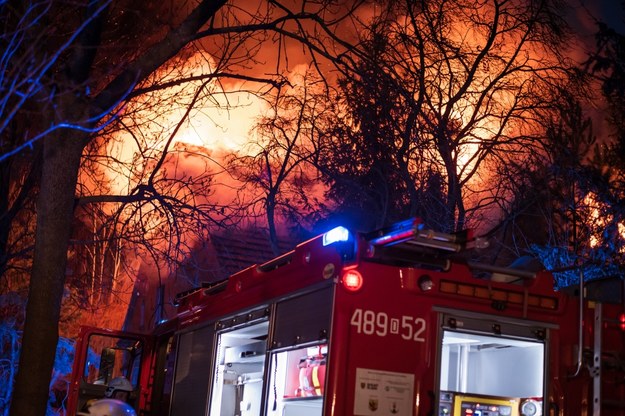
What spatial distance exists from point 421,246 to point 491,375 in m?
1.33

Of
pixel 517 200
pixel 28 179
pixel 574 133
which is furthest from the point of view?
pixel 574 133

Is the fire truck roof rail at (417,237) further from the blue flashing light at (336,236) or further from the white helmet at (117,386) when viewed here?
the white helmet at (117,386)

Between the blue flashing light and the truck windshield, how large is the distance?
1.00 meters

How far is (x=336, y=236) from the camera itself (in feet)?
19.6

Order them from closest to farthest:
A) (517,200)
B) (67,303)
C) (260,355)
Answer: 1. (260,355)
2. (517,200)
3. (67,303)

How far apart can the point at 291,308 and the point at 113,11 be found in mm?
7814

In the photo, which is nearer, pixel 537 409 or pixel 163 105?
pixel 537 409

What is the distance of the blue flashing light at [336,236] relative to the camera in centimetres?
589

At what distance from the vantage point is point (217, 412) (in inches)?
310

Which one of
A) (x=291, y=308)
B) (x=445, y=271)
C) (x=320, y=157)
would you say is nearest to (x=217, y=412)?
(x=291, y=308)

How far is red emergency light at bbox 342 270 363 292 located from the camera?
18.7 ft

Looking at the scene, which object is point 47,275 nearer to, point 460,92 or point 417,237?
point 417,237

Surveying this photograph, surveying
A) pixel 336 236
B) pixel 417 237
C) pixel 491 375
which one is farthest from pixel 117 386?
pixel 417 237

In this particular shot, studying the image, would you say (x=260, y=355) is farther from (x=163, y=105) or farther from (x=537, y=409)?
(x=163, y=105)
